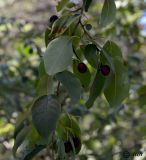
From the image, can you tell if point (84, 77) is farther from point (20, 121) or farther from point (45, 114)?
point (20, 121)

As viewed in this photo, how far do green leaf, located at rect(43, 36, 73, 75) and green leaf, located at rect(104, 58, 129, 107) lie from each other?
0.62ft

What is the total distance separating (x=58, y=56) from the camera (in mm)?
1230

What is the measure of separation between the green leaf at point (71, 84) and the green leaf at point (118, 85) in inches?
5.3

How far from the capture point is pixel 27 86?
3.28m

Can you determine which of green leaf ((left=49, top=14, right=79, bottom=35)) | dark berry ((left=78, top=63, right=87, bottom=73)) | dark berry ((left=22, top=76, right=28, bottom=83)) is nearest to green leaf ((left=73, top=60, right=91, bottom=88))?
dark berry ((left=78, top=63, right=87, bottom=73))

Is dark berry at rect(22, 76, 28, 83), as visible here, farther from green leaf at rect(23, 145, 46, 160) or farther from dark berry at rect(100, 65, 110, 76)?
dark berry at rect(100, 65, 110, 76)

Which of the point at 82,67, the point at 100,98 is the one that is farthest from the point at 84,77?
the point at 100,98

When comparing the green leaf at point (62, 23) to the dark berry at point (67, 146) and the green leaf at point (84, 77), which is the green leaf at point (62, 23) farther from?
the dark berry at point (67, 146)

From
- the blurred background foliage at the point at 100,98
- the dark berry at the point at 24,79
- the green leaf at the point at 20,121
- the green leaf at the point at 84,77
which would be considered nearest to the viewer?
the green leaf at the point at 84,77

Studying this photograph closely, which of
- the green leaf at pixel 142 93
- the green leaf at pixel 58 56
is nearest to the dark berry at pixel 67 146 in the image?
the green leaf at pixel 58 56

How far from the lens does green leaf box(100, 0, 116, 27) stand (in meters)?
1.41

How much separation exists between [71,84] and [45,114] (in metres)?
0.12

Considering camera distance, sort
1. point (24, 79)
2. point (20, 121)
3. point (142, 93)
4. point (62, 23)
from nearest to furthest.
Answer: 1. point (62, 23)
2. point (20, 121)
3. point (142, 93)
4. point (24, 79)

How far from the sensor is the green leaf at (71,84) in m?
1.29
